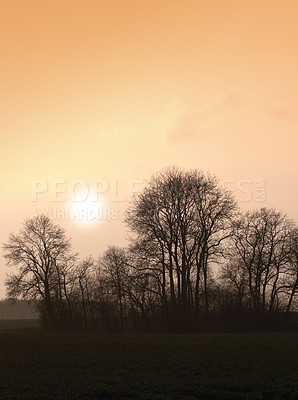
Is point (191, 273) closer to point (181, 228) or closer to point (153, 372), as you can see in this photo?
point (181, 228)


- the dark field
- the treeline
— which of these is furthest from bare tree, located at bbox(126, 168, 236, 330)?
the dark field

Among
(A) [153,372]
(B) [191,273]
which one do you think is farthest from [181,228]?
(A) [153,372]

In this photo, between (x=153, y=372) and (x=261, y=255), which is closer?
(x=153, y=372)

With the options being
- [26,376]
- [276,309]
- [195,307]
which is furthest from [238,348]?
[276,309]

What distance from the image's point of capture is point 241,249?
57.0m

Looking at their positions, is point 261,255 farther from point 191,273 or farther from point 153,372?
point 153,372

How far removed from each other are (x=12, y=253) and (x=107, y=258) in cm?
1377

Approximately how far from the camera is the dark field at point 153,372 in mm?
13711

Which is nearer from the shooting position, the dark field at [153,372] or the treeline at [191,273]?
the dark field at [153,372]

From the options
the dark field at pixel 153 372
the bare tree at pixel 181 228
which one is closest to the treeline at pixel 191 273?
the bare tree at pixel 181 228

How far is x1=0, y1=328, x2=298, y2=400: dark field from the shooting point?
45.0 ft

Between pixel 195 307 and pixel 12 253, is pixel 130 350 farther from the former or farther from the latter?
pixel 12 253

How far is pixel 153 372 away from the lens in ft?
57.4

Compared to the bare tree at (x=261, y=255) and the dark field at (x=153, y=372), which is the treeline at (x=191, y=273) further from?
the dark field at (x=153, y=372)
